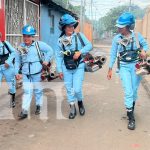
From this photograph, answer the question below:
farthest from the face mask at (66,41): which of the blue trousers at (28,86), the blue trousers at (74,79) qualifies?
the blue trousers at (28,86)

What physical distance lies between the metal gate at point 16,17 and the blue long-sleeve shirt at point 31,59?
4249 millimetres

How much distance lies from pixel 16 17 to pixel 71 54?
5729mm

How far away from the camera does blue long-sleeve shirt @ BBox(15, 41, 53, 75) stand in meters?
6.82

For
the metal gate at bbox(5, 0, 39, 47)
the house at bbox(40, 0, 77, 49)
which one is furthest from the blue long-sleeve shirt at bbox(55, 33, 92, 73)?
the house at bbox(40, 0, 77, 49)

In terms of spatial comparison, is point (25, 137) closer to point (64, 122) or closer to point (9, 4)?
point (64, 122)

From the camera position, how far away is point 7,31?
11148 mm

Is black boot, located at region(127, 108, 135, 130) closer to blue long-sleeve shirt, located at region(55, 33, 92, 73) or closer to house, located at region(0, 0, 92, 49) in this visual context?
blue long-sleeve shirt, located at region(55, 33, 92, 73)

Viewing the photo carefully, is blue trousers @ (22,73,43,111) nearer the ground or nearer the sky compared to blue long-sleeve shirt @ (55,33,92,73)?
nearer the ground

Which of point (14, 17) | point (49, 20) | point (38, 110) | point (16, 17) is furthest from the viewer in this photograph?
point (49, 20)

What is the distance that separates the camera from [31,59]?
6832mm

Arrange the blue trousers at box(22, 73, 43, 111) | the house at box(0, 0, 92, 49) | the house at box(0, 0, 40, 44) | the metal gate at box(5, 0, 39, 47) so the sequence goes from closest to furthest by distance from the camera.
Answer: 1. the blue trousers at box(22, 73, 43, 111)
2. the house at box(0, 0, 40, 44)
3. the house at box(0, 0, 92, 49)
4. the metal gate at box(5, 0, 39, 47)

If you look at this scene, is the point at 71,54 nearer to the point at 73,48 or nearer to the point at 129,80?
the point at 73,48

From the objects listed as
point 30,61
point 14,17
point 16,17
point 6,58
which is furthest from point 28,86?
point 16,17

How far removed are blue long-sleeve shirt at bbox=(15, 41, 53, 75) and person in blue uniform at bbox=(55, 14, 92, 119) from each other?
25 cm
